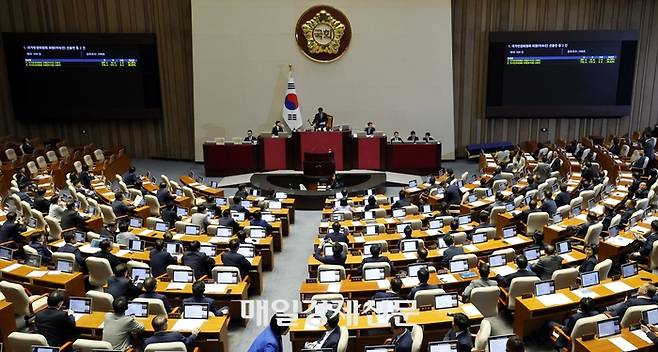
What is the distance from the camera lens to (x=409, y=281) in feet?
27.3

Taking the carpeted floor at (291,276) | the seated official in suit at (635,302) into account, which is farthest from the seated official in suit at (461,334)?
the seated official in suit at (635,302)

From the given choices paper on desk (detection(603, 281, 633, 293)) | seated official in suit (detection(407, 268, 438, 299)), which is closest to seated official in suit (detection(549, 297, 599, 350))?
paper on desk (detection(603, 281, 633, 293))

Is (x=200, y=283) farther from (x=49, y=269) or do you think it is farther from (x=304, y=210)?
(x=304, y=210)

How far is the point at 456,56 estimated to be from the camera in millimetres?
21234

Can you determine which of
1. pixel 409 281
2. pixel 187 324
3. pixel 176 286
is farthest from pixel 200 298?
pixel 409 281

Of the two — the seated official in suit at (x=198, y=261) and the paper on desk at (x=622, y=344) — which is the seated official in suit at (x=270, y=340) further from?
the paper on desk at (x=622, y=344)

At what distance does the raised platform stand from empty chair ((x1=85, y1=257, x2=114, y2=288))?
6.91 metres

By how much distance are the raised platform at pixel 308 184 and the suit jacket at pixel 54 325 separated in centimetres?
880

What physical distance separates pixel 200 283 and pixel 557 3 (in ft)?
61.5

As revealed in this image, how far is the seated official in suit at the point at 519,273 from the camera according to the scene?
319 inches

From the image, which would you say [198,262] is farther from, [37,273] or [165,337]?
[165,337]

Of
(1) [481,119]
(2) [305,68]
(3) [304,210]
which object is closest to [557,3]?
(1) [481,119]

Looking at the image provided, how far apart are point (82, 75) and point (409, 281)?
17.2m

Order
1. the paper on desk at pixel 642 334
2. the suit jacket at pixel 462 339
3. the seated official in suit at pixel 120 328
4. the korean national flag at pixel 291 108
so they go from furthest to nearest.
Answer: the korean national flag at pixel 291 108 → the seated official in suit at pixel 120 328 → the paper on desk at pixel 642 334 → the suit jacket at pixel 462 339
